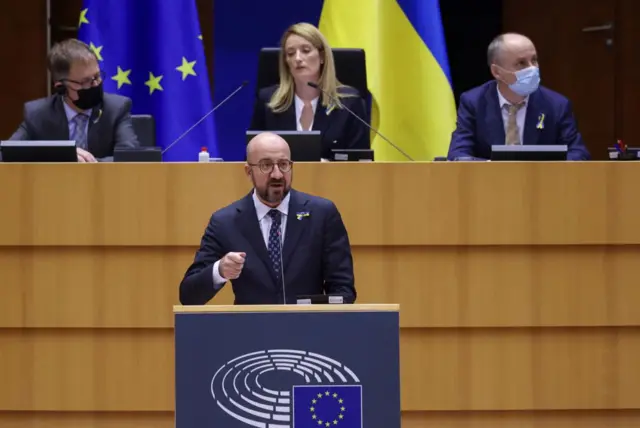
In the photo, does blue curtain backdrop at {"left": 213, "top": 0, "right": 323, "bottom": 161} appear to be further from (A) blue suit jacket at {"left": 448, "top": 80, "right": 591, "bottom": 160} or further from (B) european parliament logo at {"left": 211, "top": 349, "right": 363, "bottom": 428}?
(B) european parliament logo at {"left": 211, "top": 349, "right": 363, "bottom": 428}

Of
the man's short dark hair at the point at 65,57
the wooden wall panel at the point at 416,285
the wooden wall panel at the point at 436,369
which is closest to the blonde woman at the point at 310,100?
the man's short dark hair at the point at 65,57

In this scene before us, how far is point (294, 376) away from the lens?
333cm

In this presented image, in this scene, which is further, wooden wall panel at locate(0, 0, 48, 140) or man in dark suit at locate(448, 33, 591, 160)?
wooden wall panel at locate(0, 0, 48, 140)

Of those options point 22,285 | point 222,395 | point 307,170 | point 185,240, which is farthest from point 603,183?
point 22,285

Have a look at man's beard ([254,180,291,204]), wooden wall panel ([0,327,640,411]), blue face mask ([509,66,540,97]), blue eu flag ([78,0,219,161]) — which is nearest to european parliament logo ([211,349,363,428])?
man's beard ([254,180,291,204])

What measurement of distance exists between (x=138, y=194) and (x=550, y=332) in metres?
1.80

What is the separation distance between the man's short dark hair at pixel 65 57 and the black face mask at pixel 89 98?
12 centimetres

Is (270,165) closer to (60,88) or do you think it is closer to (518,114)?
(60,88)

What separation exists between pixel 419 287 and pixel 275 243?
2.56 feet

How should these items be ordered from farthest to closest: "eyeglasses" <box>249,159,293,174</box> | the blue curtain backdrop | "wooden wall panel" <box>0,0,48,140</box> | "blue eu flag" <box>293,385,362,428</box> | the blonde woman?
"wooden wall panel" <box>0,0,48,140</box> < the blue curtain backdrop < the blonde woman < "eyeglasses" <box>249,159,293,174</box> < "blue eu flag" <box>293,385,362,428</box>

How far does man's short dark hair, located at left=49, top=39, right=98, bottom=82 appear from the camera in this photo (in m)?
5.32

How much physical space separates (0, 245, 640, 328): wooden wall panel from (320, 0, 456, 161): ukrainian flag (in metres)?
1.81

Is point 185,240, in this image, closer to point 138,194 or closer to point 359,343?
point 138,194

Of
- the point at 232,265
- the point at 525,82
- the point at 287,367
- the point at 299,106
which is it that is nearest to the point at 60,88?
the point at 299,106
